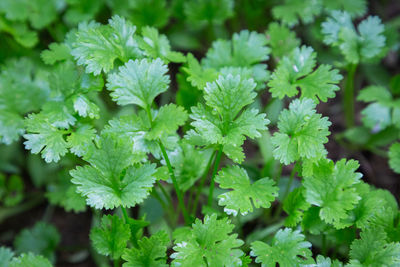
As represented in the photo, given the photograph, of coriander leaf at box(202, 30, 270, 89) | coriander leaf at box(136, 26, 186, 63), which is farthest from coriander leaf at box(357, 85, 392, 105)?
coriander leaf at box(136, 26, 186, 63)

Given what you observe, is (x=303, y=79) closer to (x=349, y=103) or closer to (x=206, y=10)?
(x=349, y=103)

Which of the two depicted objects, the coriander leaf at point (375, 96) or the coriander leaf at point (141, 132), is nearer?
the coriander leaf at point (141, 132)

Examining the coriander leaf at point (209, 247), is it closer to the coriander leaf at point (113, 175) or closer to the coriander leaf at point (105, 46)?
the coriander leaf at point (113, 175)

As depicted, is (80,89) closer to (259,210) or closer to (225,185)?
(225,185)

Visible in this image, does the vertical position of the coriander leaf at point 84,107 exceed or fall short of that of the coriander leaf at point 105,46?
it falls short

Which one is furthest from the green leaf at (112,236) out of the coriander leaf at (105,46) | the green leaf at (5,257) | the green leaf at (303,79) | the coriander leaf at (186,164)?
the green leaf at (303,79)

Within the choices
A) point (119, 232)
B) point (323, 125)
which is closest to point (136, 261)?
point (119, 232)

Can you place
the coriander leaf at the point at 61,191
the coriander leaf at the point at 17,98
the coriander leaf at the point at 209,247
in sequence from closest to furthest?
the coriander leaf at the point at 209,247
the coriander leaf at the point at 17,98
the coriander leaf at the point at 61,191
